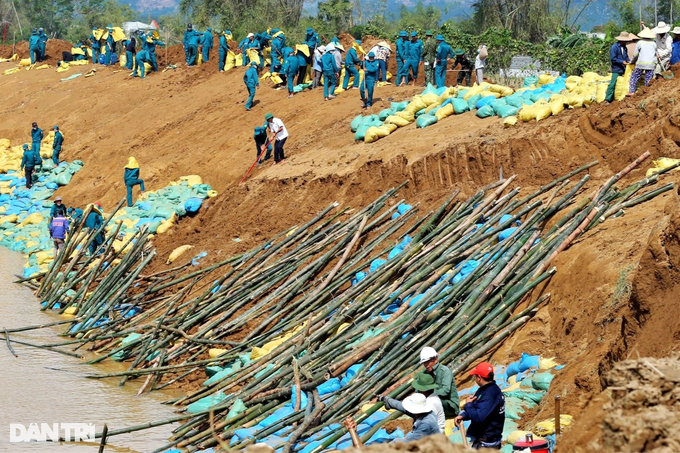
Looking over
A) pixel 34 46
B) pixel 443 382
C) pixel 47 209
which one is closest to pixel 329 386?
pixel 443 382

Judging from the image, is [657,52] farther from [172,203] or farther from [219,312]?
[172,203]

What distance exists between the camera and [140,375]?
10391 mm

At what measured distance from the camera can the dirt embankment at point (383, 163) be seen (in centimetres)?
682

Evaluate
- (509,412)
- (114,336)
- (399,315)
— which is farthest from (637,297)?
(114,336)

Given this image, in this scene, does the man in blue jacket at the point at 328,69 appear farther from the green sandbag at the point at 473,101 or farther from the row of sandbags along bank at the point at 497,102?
the green sandbag at the point at 473,101

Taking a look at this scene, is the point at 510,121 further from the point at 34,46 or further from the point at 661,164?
the point at 34,46

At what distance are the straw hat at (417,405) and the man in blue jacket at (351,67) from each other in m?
13.0

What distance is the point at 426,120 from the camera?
14.4 meters

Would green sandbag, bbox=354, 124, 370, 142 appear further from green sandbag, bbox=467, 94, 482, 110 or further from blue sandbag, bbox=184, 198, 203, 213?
blue sandbag, bbox=184, 198, 203, 213

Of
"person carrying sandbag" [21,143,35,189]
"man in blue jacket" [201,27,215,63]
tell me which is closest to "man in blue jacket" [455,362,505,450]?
"person carrying sandbag" [21,143,35,189]

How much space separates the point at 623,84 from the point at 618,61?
303 millimetres

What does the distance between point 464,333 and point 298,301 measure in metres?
2.79

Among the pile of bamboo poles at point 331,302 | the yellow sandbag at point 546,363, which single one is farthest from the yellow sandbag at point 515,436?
the yellow sandbag at point 546,363

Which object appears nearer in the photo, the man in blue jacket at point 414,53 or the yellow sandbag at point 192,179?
the yellow sandbag at point 192,179
